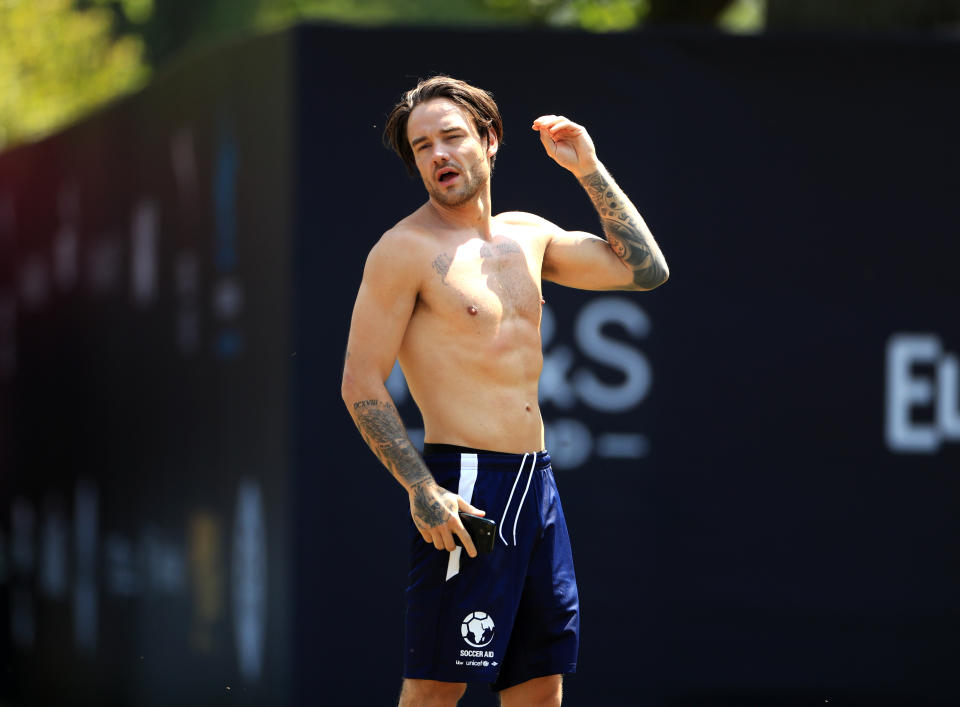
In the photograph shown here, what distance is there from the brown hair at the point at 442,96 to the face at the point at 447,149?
0.09 feet

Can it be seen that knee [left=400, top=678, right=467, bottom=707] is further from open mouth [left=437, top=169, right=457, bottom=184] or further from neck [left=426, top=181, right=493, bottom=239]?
open mouth [left=437, top=169, right=457, bottom=184]

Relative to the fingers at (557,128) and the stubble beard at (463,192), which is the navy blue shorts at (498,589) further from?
the fingers at (557,128)

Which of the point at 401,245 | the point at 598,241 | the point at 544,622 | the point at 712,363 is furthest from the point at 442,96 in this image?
the point at 712,363

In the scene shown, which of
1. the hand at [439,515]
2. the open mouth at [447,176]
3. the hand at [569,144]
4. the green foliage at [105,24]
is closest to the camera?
the hand at [439,515]

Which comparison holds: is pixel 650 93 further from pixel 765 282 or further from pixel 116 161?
pixel 116 161

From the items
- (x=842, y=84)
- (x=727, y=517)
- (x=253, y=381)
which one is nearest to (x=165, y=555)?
(x=253, y=381)

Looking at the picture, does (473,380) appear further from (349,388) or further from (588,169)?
(588,169)

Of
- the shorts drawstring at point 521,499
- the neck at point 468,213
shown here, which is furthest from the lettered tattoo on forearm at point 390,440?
the neck at point 468,213

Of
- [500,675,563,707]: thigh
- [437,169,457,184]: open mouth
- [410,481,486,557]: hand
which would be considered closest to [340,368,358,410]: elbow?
[410,481,486,557]: hand

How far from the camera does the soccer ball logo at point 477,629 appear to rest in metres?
4.15

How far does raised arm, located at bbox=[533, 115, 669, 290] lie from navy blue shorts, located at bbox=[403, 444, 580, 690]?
551 mm

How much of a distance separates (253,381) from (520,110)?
179cm

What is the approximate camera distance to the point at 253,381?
24.5 ft

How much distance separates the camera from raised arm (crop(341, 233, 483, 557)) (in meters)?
4.10
